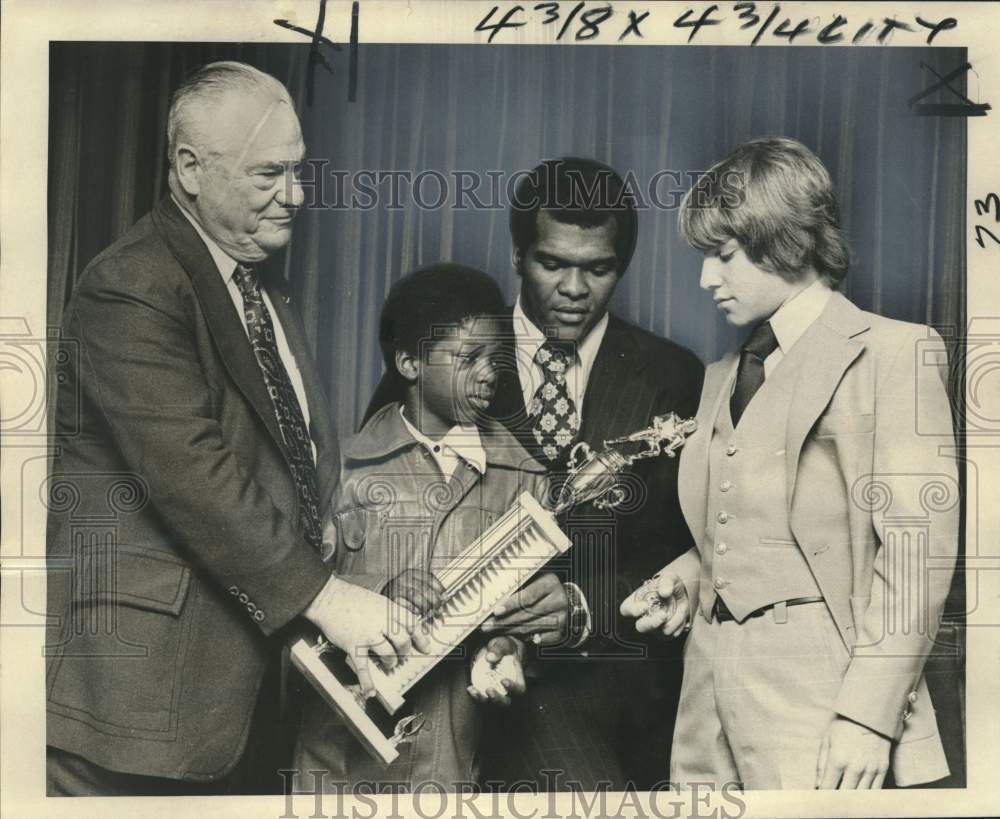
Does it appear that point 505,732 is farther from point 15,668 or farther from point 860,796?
point 15,668

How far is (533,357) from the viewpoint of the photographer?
4.04 m

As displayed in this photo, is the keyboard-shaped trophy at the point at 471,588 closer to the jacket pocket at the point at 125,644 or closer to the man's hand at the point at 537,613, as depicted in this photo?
the man's hand at the point at 537,613

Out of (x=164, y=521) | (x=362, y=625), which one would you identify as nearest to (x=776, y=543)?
(x=362, y=625)

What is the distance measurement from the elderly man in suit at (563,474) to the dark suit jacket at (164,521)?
1.88ft

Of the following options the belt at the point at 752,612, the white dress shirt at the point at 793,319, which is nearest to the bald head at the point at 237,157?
the white dress shirt at the point at 793,319

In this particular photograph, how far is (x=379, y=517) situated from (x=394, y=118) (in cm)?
135

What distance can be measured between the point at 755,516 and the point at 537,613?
789 millimetres

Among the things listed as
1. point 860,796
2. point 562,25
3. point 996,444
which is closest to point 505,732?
point 860,796

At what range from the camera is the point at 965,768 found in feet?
13.5

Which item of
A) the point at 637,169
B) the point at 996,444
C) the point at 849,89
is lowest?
the point at 996,444

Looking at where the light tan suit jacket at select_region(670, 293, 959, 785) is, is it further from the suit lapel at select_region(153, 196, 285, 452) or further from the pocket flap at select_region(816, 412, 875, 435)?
the suit lapel at select_region(153, 196, 285, 452)

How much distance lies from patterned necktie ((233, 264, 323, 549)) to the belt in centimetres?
133

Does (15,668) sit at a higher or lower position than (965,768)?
higher

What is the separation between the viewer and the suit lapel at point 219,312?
3.90m
